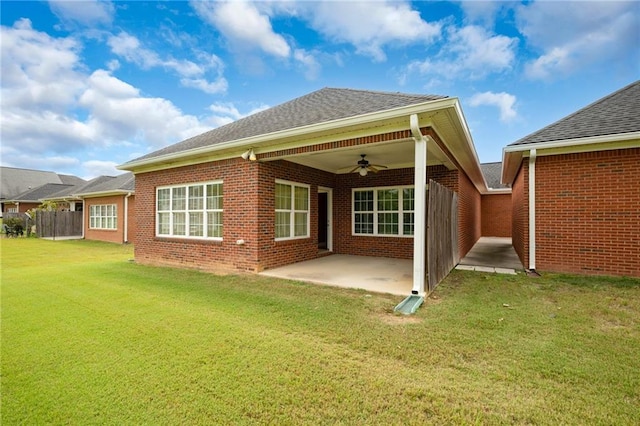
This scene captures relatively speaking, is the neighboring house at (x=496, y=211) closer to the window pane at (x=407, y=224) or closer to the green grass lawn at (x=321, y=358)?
the window pane at (x=407, y=224)

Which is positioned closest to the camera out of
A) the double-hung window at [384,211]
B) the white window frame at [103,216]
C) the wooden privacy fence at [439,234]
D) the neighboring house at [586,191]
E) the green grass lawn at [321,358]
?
the green grass lawn at [321,358]

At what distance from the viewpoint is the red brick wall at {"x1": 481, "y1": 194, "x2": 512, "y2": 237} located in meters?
18.6

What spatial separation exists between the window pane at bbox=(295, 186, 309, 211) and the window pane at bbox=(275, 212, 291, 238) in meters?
0.56

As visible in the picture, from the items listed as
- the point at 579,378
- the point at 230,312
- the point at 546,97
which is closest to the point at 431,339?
the point at 579,378

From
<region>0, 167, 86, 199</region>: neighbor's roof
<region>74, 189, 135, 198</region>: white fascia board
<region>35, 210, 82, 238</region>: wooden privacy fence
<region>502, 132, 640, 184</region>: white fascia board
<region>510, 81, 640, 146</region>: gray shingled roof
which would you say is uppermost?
<region>0, 167, 86, 199</region>: neighbor's roof

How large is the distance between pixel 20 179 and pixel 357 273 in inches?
1880

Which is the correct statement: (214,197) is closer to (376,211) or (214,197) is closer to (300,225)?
(300,225)

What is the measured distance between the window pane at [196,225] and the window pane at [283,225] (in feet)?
7.54

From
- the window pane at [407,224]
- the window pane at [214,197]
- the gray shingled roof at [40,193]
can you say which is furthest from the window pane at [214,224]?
the gray shingled roof at [40,193]

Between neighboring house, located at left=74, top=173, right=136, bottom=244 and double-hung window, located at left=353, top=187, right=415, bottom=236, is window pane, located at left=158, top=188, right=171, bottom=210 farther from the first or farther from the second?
neighboring house, located at left=74, top=173, right=136, bottom=244

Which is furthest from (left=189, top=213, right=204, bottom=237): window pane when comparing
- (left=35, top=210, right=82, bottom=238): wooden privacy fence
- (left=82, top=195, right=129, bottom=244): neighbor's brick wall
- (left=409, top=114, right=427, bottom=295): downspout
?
(left=35, top=210, right=82, bottom=238): wooden privacy fence

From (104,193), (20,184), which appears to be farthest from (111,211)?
(20,184)

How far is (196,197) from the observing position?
346 inches

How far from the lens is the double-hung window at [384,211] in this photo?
32.2 feet
